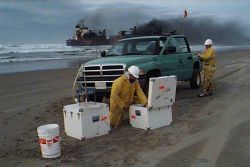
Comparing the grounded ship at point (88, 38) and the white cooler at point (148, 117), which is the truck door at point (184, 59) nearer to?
the white cooler at point (148, 117)

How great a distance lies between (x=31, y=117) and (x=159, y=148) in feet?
14.1

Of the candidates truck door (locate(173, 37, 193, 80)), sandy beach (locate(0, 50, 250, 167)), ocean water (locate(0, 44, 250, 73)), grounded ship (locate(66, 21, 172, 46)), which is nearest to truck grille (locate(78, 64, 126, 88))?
sandy beach (locate(0, 50, 250, 167))

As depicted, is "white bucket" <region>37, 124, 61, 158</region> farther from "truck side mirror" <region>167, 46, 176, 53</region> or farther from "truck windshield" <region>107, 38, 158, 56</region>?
"truck side mirror" <region>167, 46, 176, 53</region>

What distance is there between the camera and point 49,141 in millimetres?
6812

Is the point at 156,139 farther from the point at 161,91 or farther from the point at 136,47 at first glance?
the point at 136,47

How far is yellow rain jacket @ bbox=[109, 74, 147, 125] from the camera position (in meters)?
8.78

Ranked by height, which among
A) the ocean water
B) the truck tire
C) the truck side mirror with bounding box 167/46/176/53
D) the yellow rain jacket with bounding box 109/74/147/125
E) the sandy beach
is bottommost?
the ocean water

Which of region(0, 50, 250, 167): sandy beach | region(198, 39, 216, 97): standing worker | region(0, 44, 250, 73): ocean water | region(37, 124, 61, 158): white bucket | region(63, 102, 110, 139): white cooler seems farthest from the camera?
region(0, 44, 250, 73): ocean water

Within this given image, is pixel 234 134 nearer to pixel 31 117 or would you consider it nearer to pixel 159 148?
pixel 159 148

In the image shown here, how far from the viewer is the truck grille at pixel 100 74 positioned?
420 inches

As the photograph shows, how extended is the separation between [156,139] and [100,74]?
360 cm

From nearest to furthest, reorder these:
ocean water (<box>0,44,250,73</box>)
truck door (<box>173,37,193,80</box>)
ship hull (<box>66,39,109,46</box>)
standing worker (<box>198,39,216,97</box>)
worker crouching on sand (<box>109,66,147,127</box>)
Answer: worker crouching on sand (<box>109,66,147,127</box>), standing worker (<box>198,39,216,97</box>), truck door (<box>173,37,193,80</box>), ocean water (<box>0,44,250,73</box>), ship hull (<box>66,39,109,46</box>)

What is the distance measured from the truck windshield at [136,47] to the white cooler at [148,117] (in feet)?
11.0

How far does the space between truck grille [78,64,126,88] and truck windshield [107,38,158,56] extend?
138cm
